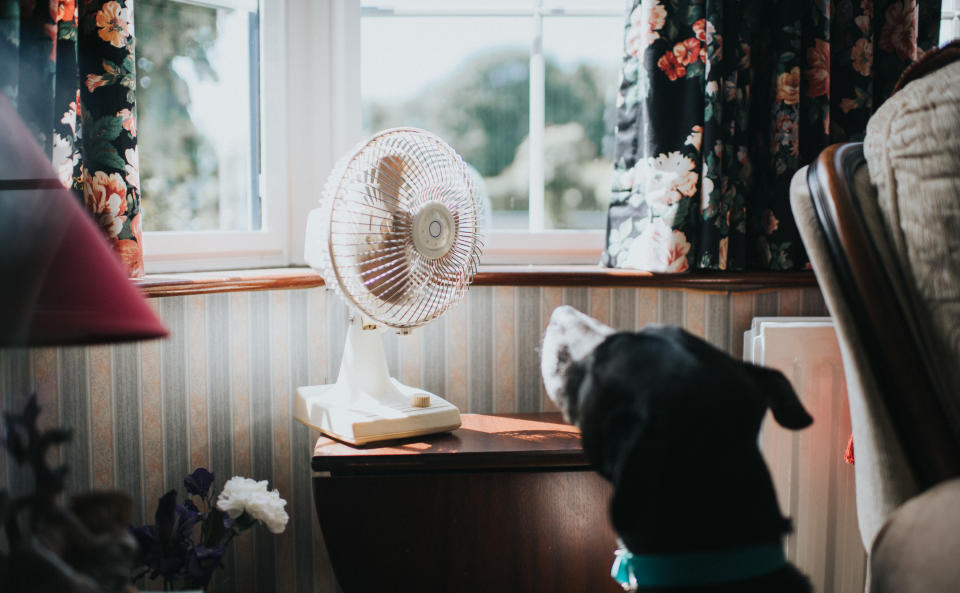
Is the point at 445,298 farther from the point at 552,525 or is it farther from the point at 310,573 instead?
the point at 310,573

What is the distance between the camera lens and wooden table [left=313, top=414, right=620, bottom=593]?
119 centimetres

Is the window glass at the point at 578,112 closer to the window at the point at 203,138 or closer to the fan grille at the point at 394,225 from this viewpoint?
the fan grille at the point at 394,225

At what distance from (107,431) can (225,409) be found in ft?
0.81

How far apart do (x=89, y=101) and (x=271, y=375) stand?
69cm

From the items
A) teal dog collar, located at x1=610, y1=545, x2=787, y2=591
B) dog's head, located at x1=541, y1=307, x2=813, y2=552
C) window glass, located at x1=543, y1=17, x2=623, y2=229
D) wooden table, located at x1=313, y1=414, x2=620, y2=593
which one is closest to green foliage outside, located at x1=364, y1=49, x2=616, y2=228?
window glass, located at x1=543, y1=17, x2=623, y2=229

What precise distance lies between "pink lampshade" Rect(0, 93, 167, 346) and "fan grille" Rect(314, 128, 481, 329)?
1.93 ft

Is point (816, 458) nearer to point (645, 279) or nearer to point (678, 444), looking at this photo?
point (645, 279)

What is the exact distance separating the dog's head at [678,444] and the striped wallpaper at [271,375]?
85 cm

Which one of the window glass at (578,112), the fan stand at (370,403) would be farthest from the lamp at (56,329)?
the window glass at (578,112)

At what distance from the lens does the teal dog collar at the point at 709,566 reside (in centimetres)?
74

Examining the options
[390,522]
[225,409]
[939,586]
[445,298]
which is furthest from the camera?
[225,409]

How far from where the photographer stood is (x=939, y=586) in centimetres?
72

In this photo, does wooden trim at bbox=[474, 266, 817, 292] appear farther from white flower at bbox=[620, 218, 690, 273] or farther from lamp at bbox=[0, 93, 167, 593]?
lamp at bbox=[0, 93, 167, 593]

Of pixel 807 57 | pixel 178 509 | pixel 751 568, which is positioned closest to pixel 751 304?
pixel 807 57
